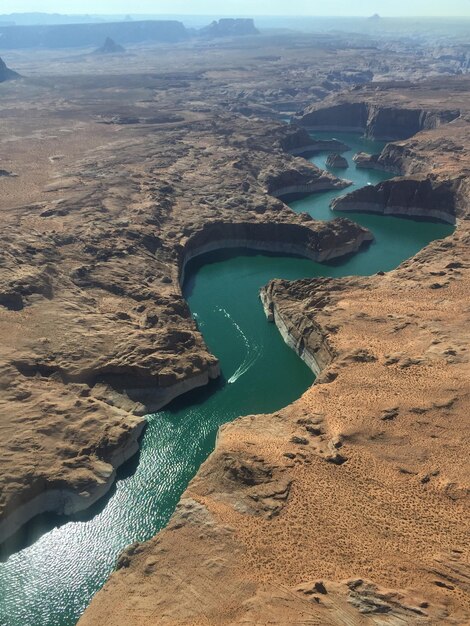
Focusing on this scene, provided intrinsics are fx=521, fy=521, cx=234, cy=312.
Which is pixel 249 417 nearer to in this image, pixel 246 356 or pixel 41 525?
pixel 246 356

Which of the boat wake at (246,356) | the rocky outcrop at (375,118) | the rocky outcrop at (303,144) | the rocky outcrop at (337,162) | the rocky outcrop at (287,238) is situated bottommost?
the boat wake at (246,356)

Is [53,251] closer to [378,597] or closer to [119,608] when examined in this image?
[119,608]

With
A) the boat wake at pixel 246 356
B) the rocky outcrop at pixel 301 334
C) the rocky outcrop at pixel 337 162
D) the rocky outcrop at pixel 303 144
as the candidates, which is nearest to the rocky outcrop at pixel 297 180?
the rocky outcrop at pixel 337 162

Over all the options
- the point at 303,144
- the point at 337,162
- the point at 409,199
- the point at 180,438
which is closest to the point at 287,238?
the point at 409,199

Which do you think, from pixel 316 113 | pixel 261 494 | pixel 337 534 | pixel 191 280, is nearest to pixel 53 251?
pixel 191 280

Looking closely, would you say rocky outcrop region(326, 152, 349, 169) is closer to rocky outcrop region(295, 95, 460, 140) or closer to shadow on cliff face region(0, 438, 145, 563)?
rocky outcrop region(295, 95, 460, 140)

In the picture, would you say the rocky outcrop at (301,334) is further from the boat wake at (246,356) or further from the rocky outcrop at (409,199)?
the rocky outcrop at (409,199)
